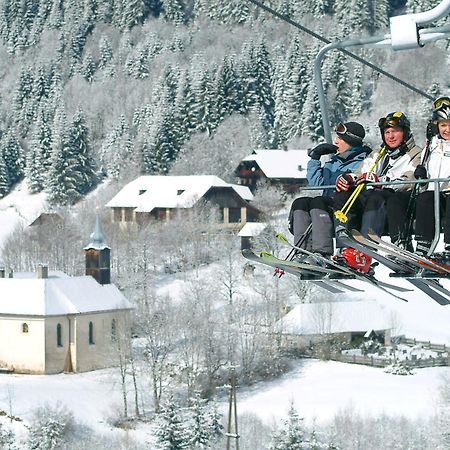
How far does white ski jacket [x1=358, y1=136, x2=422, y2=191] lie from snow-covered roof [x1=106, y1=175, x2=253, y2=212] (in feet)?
264

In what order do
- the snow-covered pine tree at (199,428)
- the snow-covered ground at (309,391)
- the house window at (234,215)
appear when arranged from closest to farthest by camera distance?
the snow-covered pine tree at (199,428) < the snow-covered ground at (309,391) < the house window at (234,215)

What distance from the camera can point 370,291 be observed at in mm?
66938

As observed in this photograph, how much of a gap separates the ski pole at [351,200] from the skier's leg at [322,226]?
25 centimetres

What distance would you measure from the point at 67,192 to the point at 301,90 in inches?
971

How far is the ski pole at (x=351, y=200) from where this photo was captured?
8.67m

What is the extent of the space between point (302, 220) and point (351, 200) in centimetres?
57

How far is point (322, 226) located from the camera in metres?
9.06

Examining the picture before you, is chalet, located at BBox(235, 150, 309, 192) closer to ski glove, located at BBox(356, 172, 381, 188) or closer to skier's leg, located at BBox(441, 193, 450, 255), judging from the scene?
ski glove, located at BBox(356, 172, 381, 188)

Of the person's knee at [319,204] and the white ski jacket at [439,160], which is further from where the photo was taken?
the person's knee at [319,204]

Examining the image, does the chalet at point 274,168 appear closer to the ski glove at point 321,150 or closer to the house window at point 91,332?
the house window at point 91,332

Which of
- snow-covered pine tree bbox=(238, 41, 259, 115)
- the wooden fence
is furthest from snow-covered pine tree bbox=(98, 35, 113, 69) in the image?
the wooden fence

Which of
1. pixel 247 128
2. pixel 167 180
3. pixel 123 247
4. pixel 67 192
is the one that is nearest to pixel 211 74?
pixel 247 128

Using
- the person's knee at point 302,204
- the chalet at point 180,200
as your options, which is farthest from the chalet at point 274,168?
the person's knee at point 302,204

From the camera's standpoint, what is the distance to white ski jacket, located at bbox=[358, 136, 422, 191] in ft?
28.1
